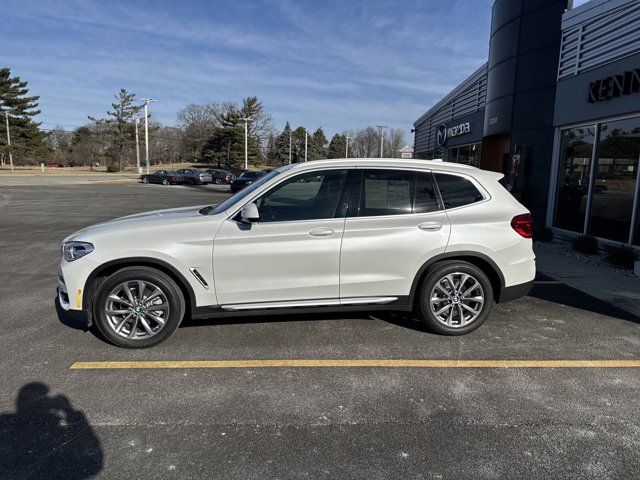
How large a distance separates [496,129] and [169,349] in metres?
11.5

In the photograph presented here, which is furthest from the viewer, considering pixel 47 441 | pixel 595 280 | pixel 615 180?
pixel 615 180

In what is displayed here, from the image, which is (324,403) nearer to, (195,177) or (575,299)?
(575,299)

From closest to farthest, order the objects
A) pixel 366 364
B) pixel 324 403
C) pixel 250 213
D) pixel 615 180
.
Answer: pixel 324 403, pixel 366 364, pixel 250 213, pixel 615 180

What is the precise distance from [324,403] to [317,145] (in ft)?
337

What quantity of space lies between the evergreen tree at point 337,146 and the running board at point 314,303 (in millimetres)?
→ 103184

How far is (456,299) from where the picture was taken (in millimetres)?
4406

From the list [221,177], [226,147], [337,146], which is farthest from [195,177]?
[337,146]

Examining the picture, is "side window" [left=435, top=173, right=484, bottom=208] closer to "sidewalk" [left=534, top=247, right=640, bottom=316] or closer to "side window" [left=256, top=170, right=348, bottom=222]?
"side window" [left=256, top=170, right=348, bottom=222]

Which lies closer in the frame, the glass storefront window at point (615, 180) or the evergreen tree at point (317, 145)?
the glass storefront window at point (615, 180)

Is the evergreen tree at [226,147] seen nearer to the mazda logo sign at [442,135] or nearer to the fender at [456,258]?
the mazda logo sign at [442,135]

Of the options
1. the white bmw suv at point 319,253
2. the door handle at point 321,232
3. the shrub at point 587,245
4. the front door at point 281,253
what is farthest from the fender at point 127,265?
the shrub at point 587,245

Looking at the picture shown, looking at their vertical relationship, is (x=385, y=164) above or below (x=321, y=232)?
above

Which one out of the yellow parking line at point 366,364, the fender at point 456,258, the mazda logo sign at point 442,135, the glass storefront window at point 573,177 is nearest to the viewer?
the yellow parking line at point 366,364

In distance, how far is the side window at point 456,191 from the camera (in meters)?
4.42
